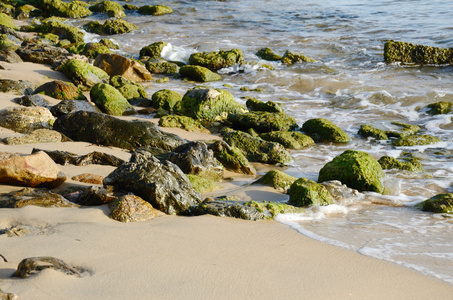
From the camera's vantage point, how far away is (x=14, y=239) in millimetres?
3066

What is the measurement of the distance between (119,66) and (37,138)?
18.4 feet

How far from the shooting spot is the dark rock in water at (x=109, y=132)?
635 cm

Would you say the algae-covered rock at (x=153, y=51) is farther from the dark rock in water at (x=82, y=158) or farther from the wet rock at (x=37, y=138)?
the dark rock in water at (x=82, y=158)

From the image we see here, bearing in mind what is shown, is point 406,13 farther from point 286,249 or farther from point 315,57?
point 286,249

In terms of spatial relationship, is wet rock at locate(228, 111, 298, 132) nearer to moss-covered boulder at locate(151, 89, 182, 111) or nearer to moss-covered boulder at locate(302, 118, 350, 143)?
moss-covered boulder at locate(302, 118, 350, 143)

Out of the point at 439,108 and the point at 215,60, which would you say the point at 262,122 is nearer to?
the point at 439,108

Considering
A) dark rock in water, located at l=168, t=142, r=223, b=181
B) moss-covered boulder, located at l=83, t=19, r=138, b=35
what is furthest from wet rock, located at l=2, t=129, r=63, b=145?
moss-covered boulder, located at l=83, t=19, r=138, b=35

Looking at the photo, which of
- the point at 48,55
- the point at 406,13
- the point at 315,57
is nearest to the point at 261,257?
the point at 48,55

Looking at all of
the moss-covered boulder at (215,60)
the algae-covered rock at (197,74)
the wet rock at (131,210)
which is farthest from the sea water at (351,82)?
the wet rock at (131,210)

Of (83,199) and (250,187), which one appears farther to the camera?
(250,187)

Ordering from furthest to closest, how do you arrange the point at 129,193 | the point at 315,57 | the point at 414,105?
the point at 315,57, the point at 414,105, the point at 129,193

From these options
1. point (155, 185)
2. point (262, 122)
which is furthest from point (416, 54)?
point (155, 185)

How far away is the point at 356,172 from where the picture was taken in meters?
5.64

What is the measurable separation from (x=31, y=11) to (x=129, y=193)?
22.4 metres
